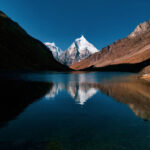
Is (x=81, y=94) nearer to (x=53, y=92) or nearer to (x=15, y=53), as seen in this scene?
(x=53, y=92)

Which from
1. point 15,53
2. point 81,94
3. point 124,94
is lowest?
point 81,94

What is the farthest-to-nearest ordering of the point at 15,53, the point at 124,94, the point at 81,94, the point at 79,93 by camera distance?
the point at 15,53, the point at 79,93, the point at 81,94, the point at 124,94

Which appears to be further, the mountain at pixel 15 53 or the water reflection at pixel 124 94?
the mountain at pixel 15 53

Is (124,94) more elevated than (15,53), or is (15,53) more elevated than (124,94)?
(15,53)

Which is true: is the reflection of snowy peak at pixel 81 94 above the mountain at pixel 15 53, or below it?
below

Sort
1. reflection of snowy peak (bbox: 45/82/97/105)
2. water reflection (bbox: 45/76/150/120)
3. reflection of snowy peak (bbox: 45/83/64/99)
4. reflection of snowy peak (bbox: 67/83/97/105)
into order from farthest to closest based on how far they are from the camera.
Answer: reflection of snowy peak (bbox: 45/83/64/99) < reflection of snowy peak (bbox: 45/82/97/105) < reflection of snowy peak (bbox: 67/83/97/105) < water reflection (bbox: 45/76/150/120)

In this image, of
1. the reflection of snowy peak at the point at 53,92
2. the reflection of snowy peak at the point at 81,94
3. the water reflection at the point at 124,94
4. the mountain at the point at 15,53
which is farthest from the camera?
the mountain at the point at 15,53

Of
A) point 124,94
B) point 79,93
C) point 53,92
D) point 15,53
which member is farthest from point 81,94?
point 15,53

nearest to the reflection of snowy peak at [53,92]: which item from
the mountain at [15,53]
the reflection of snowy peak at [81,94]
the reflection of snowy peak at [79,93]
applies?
the reflection of snowy peak at [79,93]

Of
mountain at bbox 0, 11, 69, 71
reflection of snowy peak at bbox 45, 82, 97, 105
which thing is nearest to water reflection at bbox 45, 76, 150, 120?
reflection of snowy peak at bbox 45, 82, 97, 105

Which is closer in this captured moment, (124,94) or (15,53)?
(124,94)

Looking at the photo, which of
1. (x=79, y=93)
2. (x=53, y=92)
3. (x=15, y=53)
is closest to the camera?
(x=79, y=93)

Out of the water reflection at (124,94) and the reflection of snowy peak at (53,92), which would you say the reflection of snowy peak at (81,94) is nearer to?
the water reflection at (124,94)

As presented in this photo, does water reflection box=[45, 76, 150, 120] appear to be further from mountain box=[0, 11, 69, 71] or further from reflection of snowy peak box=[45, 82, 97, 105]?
mountain box=[0, 11, 69, 71]
